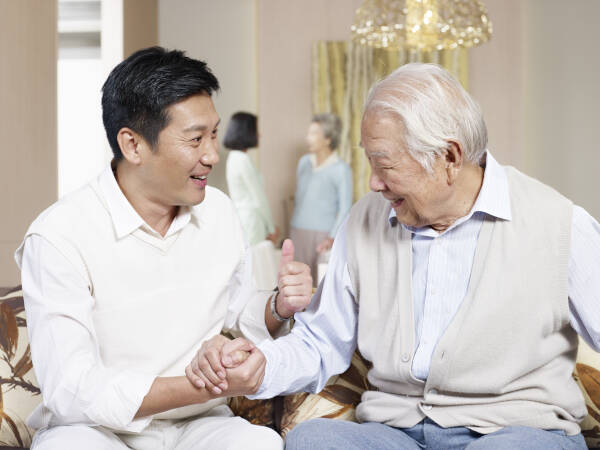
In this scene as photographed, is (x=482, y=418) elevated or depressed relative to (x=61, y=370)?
depressed

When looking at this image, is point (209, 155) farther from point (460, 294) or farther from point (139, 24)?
point (139, 24)

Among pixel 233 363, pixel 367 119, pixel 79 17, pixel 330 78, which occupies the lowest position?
pixel 233 363

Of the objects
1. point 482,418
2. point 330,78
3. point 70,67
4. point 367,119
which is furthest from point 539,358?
point 70,67

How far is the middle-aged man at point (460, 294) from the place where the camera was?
1.50 m

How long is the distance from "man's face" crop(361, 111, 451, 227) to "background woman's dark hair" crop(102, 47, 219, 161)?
429 millimetres

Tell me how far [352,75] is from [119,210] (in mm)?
5036

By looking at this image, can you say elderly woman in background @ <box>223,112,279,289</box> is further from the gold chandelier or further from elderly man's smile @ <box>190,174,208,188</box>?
elderly man's smile @ <box>190,174,208,188</box>

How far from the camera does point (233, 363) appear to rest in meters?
1.50

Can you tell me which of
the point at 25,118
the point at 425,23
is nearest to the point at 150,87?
the point at 25,118

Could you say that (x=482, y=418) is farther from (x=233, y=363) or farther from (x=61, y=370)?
(x=61, y=370)

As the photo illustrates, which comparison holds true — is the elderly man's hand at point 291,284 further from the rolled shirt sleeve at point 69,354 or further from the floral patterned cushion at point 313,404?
the rolled shirt sleeve at point 69,354

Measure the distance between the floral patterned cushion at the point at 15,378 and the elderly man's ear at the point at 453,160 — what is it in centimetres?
118

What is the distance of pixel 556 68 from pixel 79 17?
4389mm

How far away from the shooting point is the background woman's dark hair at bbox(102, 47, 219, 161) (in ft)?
5.30
